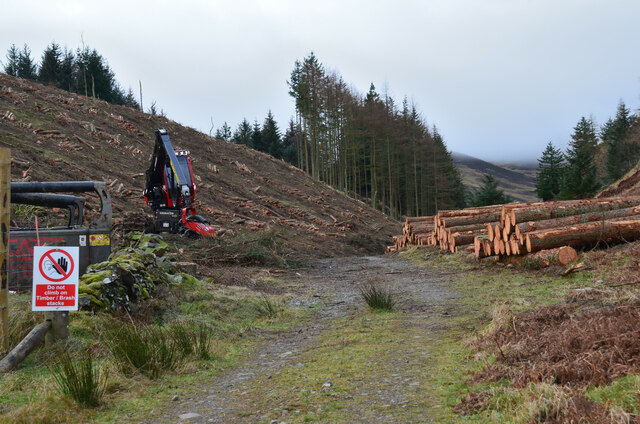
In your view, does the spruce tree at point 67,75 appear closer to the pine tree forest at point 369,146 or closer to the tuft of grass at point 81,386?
the pine tree forest at point 369,146

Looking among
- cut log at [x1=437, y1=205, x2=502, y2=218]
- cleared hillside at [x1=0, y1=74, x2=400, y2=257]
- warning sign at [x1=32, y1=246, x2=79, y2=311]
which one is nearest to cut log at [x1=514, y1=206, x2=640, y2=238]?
cut log at [x1=437, y1=205, x2=502, y2=218]

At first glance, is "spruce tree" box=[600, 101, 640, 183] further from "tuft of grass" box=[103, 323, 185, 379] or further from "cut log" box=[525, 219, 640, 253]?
"tuft of grass" box=[103, 323, 185, 379]

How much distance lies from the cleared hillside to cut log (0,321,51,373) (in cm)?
1000

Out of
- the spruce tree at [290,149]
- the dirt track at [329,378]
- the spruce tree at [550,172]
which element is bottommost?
the dirt track at [329,378]

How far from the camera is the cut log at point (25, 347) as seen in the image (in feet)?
17.8

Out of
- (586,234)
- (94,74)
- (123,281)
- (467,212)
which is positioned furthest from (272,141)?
(123,281)

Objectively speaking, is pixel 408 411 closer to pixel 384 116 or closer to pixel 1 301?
pixel 1 301

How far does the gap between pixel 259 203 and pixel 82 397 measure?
26.2m

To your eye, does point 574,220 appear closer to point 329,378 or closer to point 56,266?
point 329,378

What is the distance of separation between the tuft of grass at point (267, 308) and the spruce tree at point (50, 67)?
2019 inches

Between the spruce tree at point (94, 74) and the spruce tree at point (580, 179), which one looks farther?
the spruce tree at point (94, 74)

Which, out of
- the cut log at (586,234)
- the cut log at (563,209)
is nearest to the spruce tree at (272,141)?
the cut log at (563,209)

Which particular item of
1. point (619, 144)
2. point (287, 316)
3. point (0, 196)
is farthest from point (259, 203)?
point (619, 144)

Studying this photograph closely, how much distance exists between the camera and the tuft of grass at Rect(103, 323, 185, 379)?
5453mm
